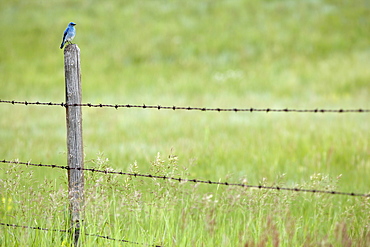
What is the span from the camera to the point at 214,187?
6.40 meters

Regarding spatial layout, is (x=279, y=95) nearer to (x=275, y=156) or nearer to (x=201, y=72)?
(x=201, y=72)

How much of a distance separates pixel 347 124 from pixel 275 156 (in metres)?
3.01

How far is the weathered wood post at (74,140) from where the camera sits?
4.22 m

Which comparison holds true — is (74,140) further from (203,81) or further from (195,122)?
(203,81)

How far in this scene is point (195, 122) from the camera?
11281 millimetres

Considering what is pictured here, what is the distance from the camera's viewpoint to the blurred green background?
26.5 feet


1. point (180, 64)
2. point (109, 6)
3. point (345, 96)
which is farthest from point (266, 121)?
point (109, 6)

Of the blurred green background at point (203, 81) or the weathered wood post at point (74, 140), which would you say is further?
the blurred green background at point (203, 81)

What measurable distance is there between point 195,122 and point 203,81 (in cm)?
640

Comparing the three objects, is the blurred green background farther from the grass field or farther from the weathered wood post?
the weathered wood post

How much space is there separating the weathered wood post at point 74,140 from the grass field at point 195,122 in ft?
0.31

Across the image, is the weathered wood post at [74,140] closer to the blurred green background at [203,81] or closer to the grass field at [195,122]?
the grass field at [195,122]

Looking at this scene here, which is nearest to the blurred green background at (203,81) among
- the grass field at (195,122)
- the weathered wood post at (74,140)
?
the grass field at (195,122)

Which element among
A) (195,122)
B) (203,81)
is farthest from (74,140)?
(203,81)
